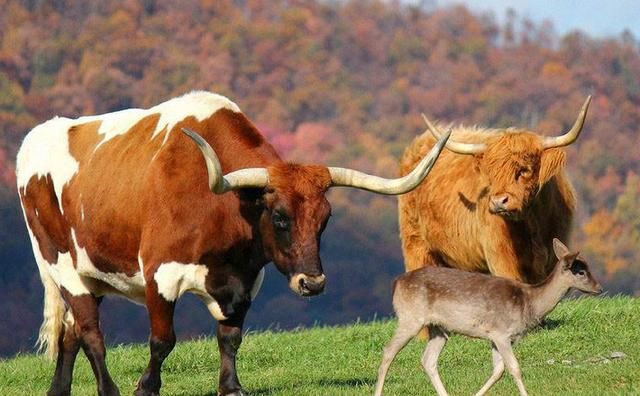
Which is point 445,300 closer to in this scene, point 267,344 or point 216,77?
point 267,344

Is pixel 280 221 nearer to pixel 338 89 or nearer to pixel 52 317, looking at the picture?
pixel 52 317

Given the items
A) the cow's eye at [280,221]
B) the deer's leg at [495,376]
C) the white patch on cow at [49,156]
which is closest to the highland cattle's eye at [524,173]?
the deer's leg at [495,376]

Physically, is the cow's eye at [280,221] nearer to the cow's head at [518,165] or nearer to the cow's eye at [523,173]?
the cow's head at [518,165]

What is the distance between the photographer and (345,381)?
9.94 meters

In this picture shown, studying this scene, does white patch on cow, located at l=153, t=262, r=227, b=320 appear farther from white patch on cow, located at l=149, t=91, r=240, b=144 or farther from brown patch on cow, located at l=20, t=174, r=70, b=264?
brown patch on cow, located at l=20, t=174, r=70, b=264

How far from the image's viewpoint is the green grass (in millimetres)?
8906

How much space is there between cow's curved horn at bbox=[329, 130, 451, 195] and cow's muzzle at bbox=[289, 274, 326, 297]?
0.77 meters

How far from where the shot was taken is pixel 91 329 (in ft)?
30.9

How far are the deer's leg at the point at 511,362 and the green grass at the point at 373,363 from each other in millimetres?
495

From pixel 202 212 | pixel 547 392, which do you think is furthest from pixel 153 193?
pixel 547 392

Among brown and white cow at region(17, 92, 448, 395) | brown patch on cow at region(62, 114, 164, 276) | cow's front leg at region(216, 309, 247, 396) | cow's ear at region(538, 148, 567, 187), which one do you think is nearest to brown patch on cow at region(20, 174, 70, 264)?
brown and white cow at region(17, 92, 448, 395)

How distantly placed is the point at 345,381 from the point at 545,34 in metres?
123

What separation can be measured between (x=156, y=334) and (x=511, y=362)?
7.71 ft

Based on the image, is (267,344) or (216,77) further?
(216,77)
